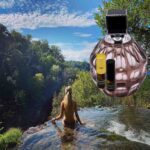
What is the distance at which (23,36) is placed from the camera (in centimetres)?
10038

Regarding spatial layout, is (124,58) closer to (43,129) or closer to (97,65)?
(97,65)

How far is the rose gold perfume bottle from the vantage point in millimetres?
2434

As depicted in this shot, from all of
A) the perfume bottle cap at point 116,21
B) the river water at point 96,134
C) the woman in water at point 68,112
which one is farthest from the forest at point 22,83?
the perfume bottle cap at point 116,21

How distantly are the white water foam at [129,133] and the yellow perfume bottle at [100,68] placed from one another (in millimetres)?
9290

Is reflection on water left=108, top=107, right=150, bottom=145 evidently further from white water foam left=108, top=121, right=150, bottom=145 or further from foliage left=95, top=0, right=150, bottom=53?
foliage left=95, top=0, right=150, bottom=53

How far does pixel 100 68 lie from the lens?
7.73 ft

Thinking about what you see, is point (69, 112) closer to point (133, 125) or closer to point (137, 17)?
point (133, 125)

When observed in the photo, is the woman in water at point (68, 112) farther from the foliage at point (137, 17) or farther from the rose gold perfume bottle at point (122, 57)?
the foliage at point (137, 17)

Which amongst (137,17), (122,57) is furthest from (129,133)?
(137,17)

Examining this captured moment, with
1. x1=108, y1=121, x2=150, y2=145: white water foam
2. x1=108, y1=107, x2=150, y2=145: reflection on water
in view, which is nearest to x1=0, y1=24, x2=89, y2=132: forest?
x1=108, y1=107, x2=150, y2=145: reflection on water

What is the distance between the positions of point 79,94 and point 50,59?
7434 cm

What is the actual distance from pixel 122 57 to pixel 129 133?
10.6m

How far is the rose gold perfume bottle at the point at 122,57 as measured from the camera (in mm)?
2434

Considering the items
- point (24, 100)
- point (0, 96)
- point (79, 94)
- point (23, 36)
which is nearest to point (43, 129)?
point (79, 94)
